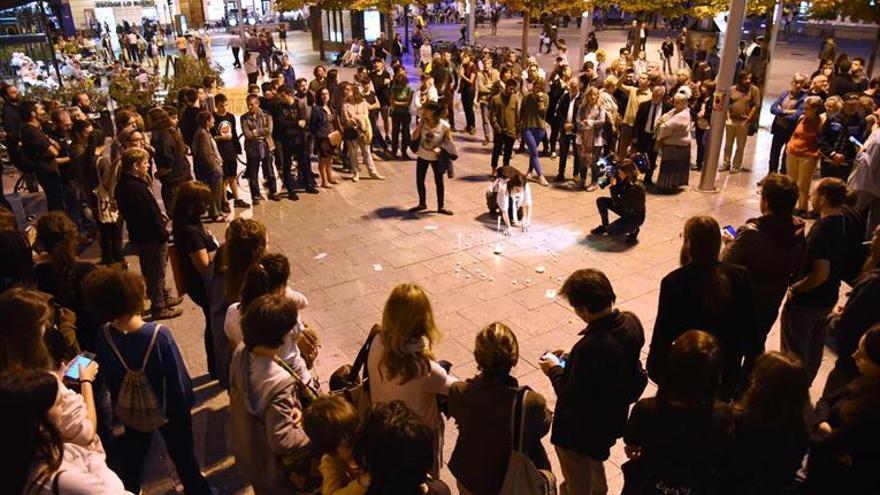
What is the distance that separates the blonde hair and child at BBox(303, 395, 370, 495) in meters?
0.63

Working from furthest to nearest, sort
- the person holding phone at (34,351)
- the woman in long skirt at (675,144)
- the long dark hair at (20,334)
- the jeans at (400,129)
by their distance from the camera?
the jeans at (400,129)
the woman in long skirt at (675,144)
the long dark hair at (20,334)
the person holding phone at (34,351)

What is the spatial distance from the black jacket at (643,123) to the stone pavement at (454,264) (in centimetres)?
108

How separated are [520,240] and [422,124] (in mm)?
2126

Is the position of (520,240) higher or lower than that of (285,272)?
lower

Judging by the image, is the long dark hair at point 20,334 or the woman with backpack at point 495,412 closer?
the woman with backpack at point 495,412

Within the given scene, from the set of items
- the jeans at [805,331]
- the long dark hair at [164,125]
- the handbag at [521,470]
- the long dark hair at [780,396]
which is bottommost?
the jeans at [805,331]

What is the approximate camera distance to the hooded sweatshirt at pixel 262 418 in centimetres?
301

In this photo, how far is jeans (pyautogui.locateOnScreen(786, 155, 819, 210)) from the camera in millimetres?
8734

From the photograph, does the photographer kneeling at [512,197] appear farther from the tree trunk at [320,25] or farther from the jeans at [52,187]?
the tree trunk at [320,25]

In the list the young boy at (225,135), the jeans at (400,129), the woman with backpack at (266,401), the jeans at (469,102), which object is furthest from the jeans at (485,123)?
the woman with backpack at (266,401)

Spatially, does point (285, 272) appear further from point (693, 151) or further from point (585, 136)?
point (693, 151)

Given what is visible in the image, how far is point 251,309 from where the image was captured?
304 centimetres

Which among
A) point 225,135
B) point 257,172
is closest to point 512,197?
point 257,172

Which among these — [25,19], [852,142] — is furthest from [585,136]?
[25,19]
